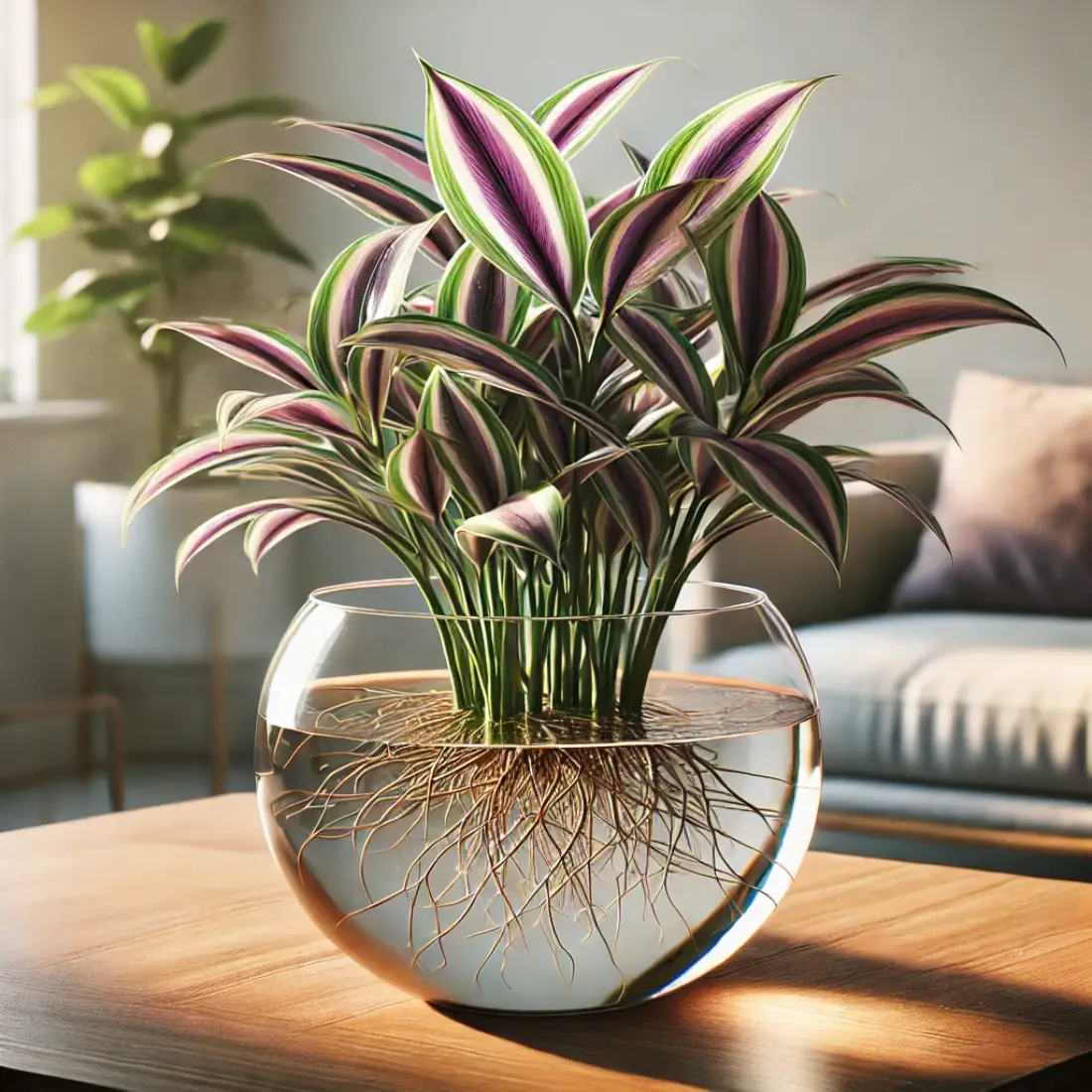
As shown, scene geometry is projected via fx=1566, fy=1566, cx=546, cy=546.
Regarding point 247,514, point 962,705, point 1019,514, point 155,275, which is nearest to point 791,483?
point 247,514

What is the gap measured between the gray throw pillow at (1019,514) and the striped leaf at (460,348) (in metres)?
1.64

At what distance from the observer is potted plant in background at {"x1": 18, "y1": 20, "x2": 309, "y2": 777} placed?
9.28 feet

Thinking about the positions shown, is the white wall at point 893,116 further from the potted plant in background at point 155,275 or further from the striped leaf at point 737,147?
the striped leaf at point 737,147

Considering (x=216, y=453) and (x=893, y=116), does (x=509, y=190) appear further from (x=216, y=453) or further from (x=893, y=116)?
(x=893, y=116)

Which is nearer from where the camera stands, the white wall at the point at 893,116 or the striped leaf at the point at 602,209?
the striped leaf at the point at 602,209

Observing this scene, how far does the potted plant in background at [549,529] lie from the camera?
0.61 meters

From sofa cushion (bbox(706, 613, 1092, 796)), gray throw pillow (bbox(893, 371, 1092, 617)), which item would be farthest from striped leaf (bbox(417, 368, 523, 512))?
gray throw pillow (bbox(893, 371, 1092, 617))

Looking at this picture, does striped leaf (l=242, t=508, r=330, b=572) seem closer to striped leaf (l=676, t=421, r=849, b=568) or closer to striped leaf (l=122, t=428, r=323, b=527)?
striped leaf (l=122, t=428, r=323, b=527)

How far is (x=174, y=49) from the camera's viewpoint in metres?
2.91

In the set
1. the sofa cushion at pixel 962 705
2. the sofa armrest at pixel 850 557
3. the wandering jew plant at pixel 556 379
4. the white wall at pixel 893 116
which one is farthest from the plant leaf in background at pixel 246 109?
the wandering jew plant at pixel 556 379

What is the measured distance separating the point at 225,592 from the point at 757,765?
7.82ft

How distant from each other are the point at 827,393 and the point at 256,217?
2470 millimetres

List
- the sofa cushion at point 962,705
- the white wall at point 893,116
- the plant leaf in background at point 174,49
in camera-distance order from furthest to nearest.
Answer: the plant leaf in background at point 174,49 < the white wall at point 893,116 < the sofa cushion at point 962,705

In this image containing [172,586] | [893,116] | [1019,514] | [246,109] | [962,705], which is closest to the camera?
[962,705]
